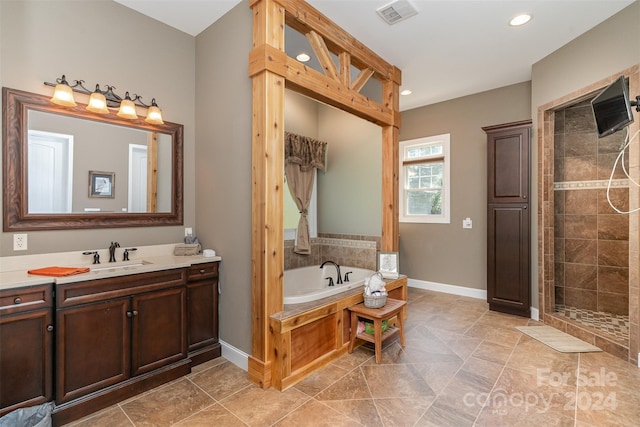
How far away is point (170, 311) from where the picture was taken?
245cm

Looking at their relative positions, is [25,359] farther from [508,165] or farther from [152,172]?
[508,165]

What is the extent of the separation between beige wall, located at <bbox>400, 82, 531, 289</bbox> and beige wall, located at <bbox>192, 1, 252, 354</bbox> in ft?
11.5

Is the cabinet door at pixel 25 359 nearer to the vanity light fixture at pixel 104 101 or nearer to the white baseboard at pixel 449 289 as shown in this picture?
the vanity light fixture at pixel 104 101

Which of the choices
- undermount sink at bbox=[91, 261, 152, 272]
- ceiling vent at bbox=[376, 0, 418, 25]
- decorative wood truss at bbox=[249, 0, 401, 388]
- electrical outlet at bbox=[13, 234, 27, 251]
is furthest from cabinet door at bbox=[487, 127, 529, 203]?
electrical outlet at bbox=[13, 234, 27, 251]

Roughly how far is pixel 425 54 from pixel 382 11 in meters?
1.04

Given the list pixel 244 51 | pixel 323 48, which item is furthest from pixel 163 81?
pixel 323 48

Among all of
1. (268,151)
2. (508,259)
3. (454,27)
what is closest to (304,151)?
(268,151)

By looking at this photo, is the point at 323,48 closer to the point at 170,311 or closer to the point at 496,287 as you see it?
the point at 170,311

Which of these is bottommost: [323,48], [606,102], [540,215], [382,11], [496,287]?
[496,287]

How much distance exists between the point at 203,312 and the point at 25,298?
48.3 inches

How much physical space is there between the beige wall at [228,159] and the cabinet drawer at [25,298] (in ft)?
4.01

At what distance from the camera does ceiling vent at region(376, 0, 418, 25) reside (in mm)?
2670

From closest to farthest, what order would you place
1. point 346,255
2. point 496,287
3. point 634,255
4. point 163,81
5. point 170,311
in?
point 170,311
point 634,255
point 163,81
point 496,287
point 346,255

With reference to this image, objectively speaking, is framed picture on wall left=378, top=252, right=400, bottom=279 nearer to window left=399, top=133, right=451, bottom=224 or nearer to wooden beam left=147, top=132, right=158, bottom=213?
window left=399, top=133, right=451, bottom=224
